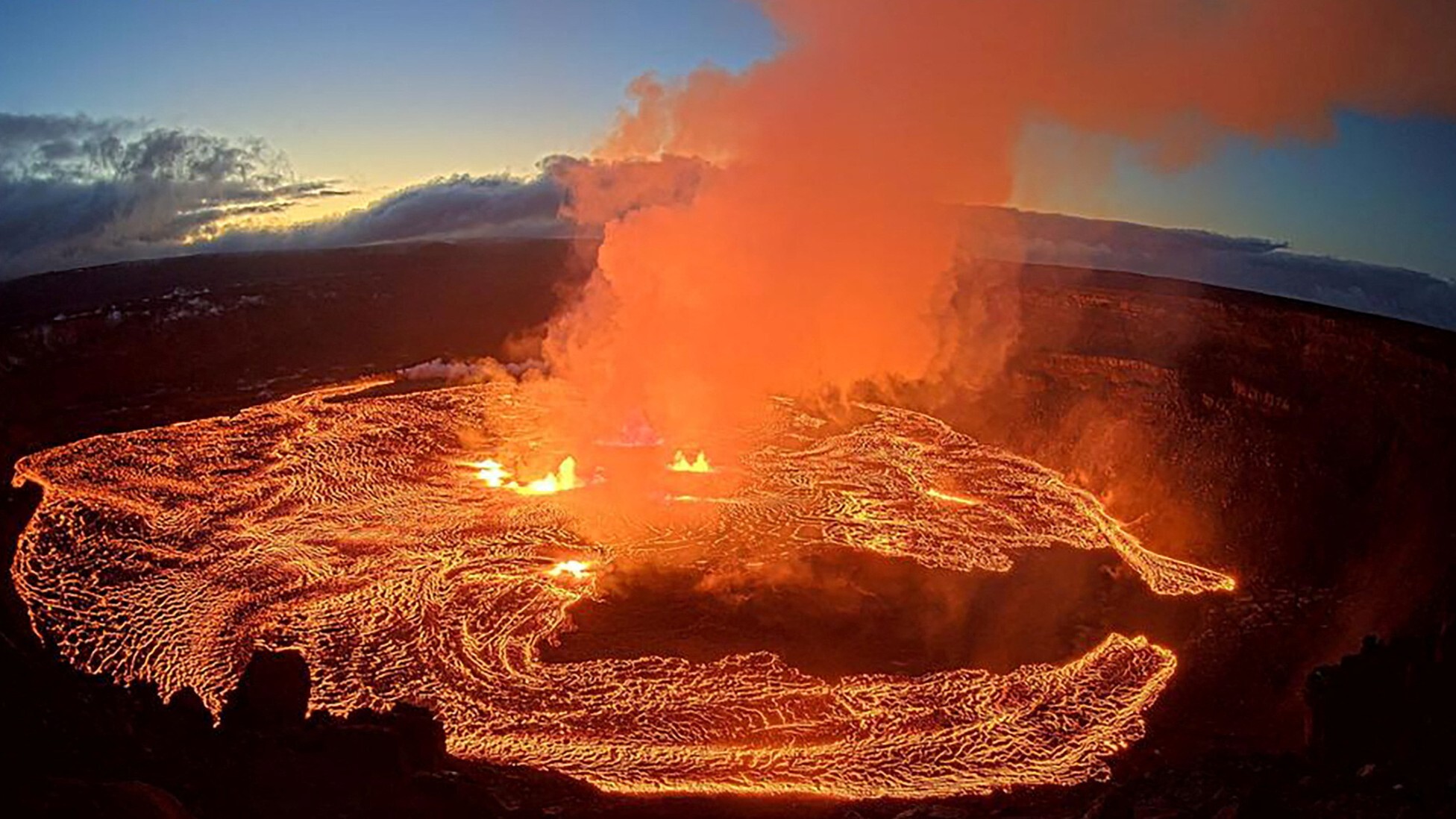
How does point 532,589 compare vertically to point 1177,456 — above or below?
below

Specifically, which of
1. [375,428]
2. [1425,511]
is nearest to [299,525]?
[375,428]

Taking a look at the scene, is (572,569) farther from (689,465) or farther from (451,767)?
(689,465)

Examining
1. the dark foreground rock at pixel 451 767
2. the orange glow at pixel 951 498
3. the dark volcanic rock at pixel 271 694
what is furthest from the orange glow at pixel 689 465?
the dark volcanic rock at pixel 271 694

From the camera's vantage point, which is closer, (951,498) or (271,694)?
(271,694)

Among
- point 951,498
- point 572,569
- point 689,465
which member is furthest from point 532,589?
point 951,498

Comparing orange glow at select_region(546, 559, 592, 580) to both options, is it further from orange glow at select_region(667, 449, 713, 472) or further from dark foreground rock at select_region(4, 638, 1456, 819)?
orange glow at select_region(667, 449, 713, 472)

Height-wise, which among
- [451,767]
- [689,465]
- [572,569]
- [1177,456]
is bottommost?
[451,767]

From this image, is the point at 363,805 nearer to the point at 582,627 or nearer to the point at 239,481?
the point at 582,627
